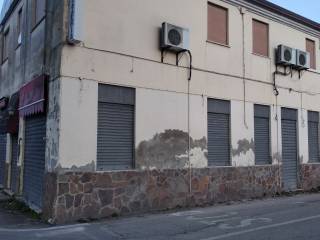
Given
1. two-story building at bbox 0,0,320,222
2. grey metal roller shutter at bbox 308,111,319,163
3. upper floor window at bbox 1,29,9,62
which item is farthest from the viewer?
grey metal roller shutter at bbox 308,111,319,163

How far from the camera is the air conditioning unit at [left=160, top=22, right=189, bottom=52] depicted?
13.5m

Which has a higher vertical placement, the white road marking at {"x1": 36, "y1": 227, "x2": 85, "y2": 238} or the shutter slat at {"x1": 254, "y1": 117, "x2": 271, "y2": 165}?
the shutter slat at {"x1": 254, "y1": 117, "x2": 271, "y2": 165}

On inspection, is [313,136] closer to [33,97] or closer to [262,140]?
[262,140]

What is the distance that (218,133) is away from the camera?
1548cm

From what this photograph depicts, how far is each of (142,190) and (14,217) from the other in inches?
138

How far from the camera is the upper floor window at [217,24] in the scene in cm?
1551

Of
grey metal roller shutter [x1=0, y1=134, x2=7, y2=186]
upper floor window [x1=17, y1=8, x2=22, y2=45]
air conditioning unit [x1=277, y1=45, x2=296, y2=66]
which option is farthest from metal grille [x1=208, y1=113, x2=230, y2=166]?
grey metal roller shutter [x1=0, y1=134, x2=7, y2=186]

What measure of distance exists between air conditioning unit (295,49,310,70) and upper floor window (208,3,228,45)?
4.22 metres

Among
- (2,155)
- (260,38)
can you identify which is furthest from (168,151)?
(2,155)

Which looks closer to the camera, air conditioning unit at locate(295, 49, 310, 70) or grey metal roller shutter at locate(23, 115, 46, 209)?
grey metal roller shutter at locate(23, 115, 46, 209)

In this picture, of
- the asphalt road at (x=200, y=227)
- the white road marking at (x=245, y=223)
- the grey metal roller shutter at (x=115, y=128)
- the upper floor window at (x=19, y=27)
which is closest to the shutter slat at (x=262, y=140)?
the asphalt road at (x=200, y=227)

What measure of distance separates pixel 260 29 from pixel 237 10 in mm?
1627

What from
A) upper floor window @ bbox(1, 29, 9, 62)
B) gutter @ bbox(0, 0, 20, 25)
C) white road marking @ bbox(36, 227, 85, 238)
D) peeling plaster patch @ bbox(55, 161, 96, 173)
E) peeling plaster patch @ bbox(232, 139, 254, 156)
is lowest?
white road marking @ bbox(36, 227, 85, 238)

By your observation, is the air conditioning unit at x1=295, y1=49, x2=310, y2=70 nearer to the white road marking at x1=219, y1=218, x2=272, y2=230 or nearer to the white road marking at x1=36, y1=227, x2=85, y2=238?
the white road marking at x1=219, y1=218, x2=272, y2=230
